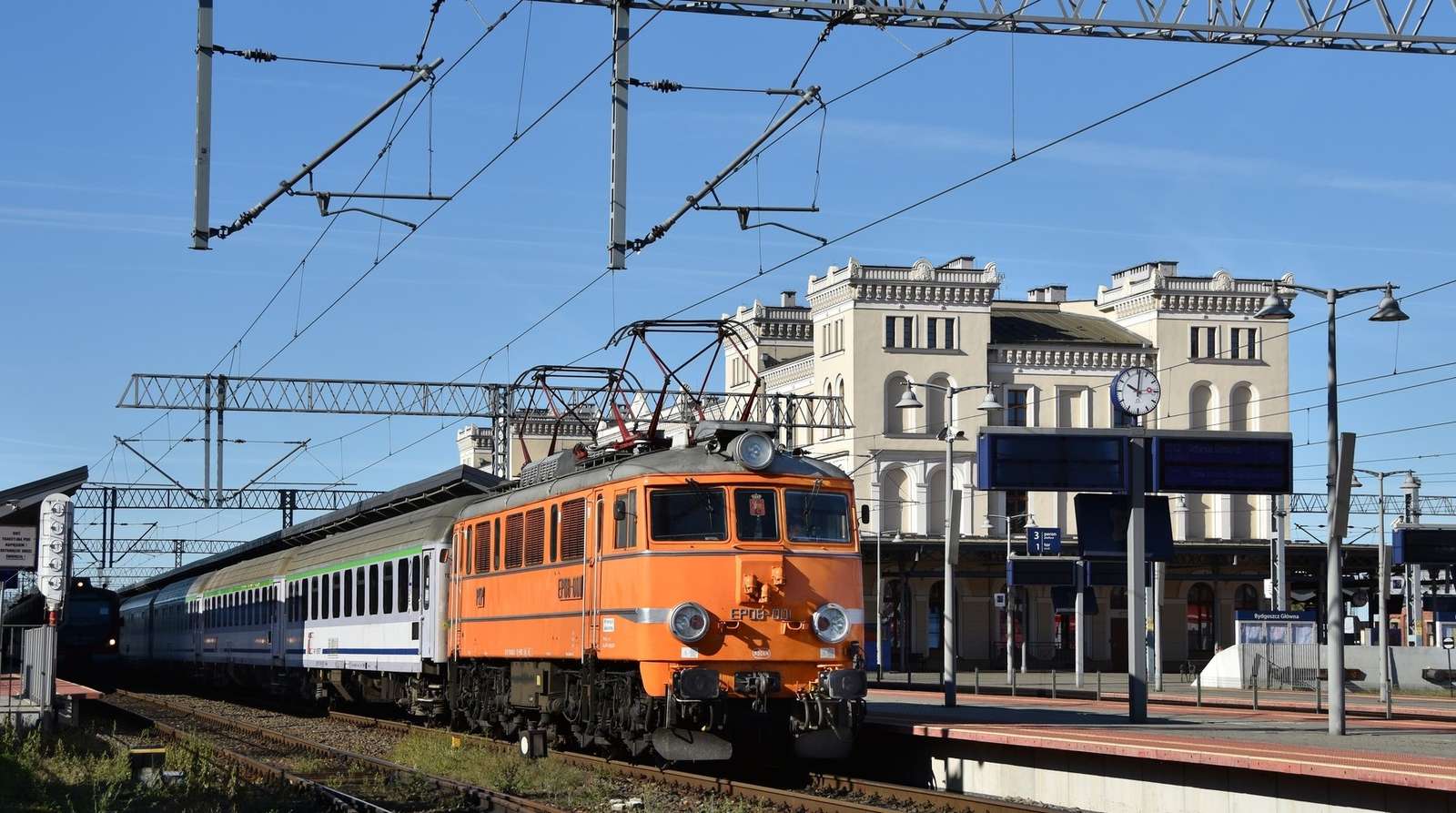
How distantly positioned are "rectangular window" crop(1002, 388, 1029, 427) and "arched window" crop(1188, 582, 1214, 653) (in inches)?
397

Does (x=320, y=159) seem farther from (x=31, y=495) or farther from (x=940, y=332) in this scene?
(x=940, y=332)

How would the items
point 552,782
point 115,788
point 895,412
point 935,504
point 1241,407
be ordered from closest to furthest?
point 115,788
point 552,782
point 935,504
point 895,412
point 1241,407

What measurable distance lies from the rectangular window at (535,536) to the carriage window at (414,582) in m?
5.95

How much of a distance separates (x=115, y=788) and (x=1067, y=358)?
6297 centimetres

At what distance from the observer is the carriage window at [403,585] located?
29.6m

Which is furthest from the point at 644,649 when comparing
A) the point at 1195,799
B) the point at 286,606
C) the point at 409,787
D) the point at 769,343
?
the point at 769,343

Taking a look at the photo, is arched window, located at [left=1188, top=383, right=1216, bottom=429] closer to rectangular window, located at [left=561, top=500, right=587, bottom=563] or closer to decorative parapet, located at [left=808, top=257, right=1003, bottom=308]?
decorative parapet, located at [left=808, top=257, right=1003, bottom=308]

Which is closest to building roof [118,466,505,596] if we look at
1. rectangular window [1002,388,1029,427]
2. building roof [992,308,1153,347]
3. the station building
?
the station building

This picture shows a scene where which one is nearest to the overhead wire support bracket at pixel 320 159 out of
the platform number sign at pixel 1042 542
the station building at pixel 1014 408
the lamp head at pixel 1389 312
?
the lamp head at pixel 1389 312

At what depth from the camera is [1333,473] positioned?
25812 mm

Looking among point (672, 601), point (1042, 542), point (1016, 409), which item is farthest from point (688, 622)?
point (1016, 409)

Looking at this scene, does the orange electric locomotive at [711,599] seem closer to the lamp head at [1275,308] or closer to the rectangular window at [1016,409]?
the lamp head at [1275,308]

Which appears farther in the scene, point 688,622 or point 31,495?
point 31,495

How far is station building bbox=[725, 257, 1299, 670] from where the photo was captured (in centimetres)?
7400
